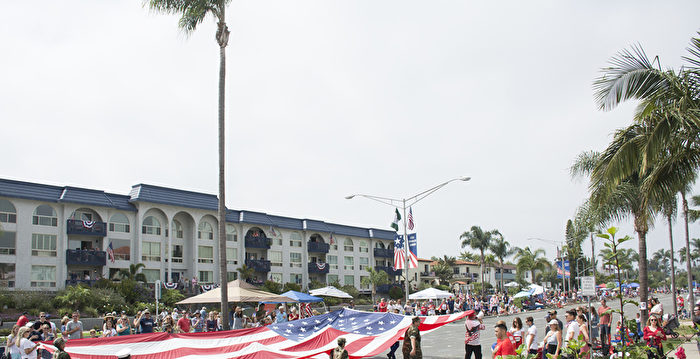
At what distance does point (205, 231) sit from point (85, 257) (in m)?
12.5

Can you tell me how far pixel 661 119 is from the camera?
1122 centimetres

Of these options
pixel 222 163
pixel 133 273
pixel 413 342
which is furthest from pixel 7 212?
pixel 413 342

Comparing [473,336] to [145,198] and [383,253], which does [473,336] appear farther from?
[383,253]

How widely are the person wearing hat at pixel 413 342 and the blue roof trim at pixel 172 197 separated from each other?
1517 inches

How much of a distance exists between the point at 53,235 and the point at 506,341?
1639 inches

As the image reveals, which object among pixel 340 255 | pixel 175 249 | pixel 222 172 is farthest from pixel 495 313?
pixel 222 172

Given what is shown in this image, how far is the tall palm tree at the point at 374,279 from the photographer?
68.6 m

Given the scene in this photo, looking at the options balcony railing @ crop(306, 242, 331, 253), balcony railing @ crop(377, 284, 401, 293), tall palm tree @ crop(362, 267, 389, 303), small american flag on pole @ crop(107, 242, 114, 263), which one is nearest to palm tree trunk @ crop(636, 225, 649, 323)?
small american flag on pole @ crop(107, 242, 114, 263)

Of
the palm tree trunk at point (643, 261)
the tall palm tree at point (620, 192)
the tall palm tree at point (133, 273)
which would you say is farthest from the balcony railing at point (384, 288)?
the palm tree trunk at point (643, 261)

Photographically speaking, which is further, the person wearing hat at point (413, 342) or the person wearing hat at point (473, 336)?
the person wearing hat at point (473, 336)

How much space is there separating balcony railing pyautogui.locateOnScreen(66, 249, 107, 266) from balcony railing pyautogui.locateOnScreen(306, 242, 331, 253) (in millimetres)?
24182

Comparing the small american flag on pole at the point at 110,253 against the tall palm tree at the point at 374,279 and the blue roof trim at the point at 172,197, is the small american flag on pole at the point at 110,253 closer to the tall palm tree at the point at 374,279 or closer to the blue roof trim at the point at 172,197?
the blue roof trim at the point at 172,197

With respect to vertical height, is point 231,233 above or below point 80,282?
above

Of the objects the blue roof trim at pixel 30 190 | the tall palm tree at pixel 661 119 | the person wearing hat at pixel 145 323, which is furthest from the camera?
the blue roof trim at pixel 30 190
